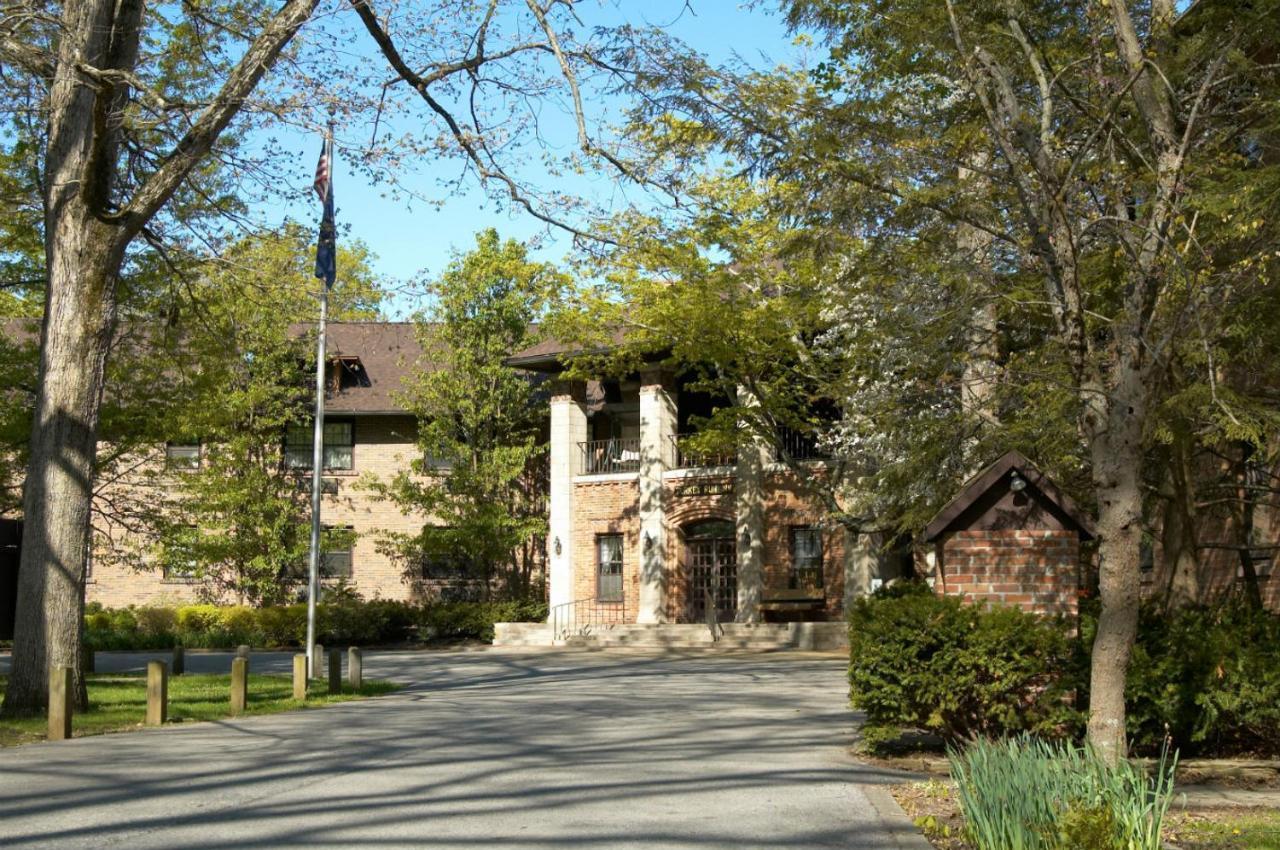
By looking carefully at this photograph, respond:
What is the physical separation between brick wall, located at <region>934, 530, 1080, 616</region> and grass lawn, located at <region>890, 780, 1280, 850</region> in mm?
2327

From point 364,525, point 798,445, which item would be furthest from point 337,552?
point 798,445

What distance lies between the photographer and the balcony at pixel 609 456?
37.4 m

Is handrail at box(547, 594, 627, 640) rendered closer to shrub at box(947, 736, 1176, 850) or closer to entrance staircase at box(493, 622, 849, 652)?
entrance staircase at box(493, 622, 849, 652)

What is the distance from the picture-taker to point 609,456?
1478 inches

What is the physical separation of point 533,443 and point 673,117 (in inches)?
1052

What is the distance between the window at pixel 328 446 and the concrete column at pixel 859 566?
17.1m

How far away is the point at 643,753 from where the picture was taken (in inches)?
469

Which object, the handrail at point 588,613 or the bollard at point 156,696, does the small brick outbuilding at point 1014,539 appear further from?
the handrail at point 588,613

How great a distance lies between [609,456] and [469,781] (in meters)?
27.6

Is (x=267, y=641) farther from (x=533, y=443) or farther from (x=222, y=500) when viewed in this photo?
(x=533, y=443)

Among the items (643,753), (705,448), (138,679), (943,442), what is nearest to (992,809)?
(643,753)

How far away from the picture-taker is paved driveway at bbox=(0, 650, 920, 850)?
7.76 m

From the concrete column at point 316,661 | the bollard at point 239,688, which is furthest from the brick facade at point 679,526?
the bollard at point 239,688

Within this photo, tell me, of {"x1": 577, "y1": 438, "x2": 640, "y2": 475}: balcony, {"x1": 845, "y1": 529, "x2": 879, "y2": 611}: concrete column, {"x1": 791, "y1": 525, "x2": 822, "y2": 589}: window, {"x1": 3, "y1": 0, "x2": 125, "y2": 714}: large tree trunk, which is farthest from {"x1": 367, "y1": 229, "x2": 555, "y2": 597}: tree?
{"x1": 3, "y1": 0, "x2": 125, "y2": 714}: large tree trunk
